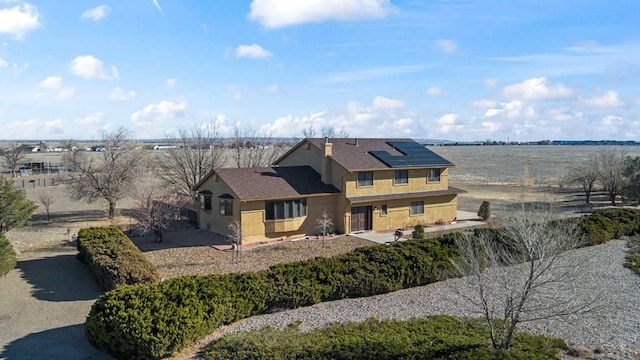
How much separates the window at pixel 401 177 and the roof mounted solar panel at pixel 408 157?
20.0 inches

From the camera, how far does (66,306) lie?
16906mm

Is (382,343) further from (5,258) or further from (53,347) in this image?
(5,258)

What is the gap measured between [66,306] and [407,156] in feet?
77.4

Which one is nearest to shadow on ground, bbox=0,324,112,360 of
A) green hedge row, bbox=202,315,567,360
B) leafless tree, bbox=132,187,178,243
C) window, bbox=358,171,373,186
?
green hedge row, bbox=202,315,567,360

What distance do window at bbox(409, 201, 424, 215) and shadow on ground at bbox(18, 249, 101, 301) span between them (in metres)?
20.6

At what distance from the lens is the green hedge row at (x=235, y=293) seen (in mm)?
12281

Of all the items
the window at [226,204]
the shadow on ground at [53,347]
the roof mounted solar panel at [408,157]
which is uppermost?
the roof mounted solar panel at [408,157]

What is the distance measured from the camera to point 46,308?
54.7ft

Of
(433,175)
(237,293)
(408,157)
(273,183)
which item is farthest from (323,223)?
(237,293)

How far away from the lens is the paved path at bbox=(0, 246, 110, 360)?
13.3m

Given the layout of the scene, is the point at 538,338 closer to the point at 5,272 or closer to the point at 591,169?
the point at 5,272

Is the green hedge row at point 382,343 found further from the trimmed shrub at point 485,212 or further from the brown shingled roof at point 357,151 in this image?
the trimmed shrub at point 485,212

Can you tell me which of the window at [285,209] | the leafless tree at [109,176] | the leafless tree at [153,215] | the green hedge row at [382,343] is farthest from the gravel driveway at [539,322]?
the leafless tree at [109,176]

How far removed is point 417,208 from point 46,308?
76.8 feet
